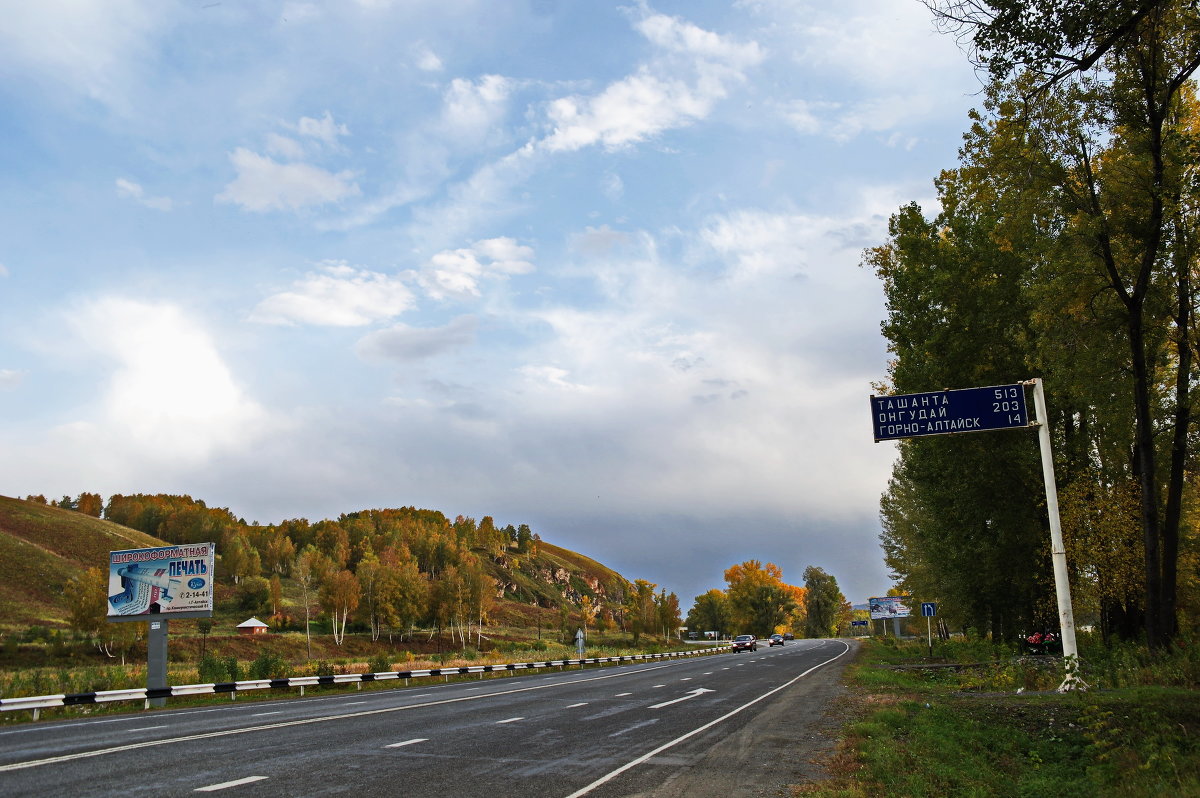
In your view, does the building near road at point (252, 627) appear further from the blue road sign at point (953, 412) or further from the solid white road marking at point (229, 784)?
the solid white road marking at point (229, 784)

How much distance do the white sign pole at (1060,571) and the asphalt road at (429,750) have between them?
5374 millimetres

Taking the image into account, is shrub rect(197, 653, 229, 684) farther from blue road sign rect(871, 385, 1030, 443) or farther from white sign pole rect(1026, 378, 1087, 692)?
white sign pole rect(1026, 378, 1087, 692)

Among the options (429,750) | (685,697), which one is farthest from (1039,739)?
(685,697)

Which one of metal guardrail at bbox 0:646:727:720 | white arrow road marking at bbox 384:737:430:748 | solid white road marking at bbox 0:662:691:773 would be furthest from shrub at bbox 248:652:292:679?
white arrow road marking at bbox 384:737:430:748

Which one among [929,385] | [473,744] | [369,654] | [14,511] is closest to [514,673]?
[929,385]

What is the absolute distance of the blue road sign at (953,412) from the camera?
1788cm

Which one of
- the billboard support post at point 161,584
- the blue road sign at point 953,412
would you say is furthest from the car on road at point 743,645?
the blue road sign at point 953,412

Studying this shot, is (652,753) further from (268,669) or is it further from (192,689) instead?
(268,669)

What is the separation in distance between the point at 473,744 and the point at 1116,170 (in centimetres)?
1993

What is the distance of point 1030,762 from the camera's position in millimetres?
11062

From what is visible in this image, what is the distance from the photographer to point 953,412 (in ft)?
59.4

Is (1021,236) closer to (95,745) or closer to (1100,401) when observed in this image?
(1100,401)

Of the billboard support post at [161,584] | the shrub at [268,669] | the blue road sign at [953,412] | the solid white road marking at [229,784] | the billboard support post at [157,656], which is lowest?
the shrub at [268,669]

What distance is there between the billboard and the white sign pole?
26.0m
